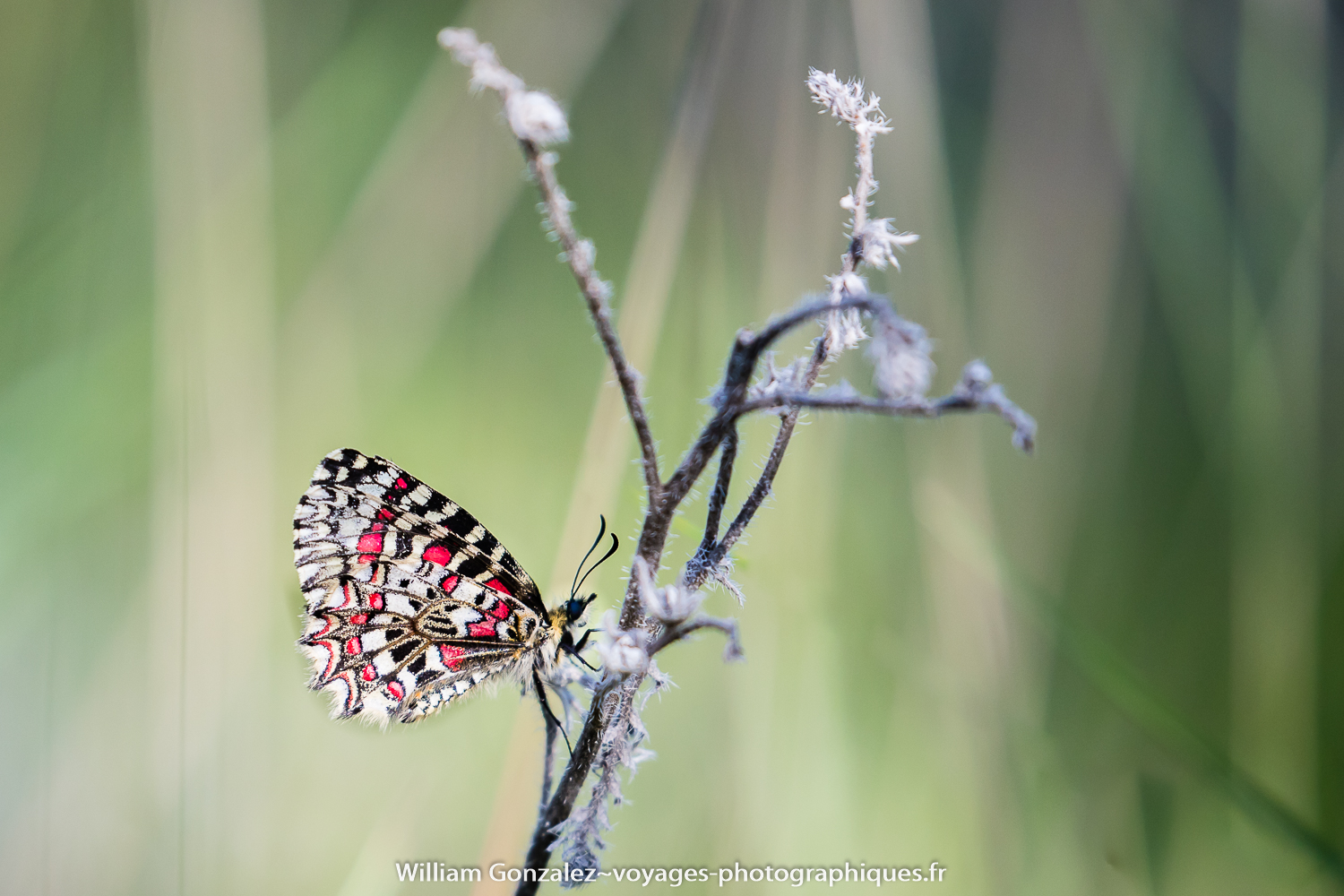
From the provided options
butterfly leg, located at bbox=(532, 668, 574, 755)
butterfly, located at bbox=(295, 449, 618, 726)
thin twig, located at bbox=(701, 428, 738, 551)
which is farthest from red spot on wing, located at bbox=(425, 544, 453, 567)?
thin twig, located at bbox=(701, 428, 738, 551)

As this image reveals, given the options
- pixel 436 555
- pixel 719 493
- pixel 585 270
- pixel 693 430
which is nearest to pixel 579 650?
pixel 436 555

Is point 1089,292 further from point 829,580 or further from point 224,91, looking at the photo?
point 224,91

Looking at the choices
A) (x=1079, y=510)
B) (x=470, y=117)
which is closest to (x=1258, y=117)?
(x=1079, y=510)

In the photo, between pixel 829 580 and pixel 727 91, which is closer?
pixel 829 580

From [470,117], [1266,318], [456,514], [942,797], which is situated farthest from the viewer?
[470,117]

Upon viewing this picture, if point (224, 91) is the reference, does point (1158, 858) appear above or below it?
below

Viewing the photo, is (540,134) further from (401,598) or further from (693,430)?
(693,430)

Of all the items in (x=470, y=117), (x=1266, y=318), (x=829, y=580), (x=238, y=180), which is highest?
(x=470, y=117)

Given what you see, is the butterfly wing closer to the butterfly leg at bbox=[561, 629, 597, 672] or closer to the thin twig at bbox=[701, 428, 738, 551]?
the butterfly leg at bbox=[561, 629, 597, 672]

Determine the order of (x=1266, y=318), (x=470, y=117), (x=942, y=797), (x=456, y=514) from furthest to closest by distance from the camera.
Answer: (x=470, y=117) < (x=1266, y=318) < (x=942, y=797) < (x=456, y=514)
